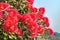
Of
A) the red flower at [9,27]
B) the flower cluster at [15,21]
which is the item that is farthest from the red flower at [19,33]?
the red flower at [9,27]

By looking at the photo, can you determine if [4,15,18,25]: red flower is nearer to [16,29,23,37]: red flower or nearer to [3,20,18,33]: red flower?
[3,20,18,33]: red flower

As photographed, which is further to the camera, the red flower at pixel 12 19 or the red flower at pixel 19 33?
the red flower at pixel 19 33

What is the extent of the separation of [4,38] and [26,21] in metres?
0.52

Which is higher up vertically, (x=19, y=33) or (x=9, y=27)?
(x=9, y=27)

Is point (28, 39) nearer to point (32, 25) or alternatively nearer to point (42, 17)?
point (32, 25)

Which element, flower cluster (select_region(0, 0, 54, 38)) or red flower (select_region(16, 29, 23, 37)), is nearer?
flower cluster (select_region(0, 0, 54, 38))

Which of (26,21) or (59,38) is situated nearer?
(26,21)

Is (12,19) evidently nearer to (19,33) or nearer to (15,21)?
(15,21)

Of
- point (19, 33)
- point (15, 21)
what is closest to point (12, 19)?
point (15, 21)

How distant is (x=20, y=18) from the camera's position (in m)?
4.18

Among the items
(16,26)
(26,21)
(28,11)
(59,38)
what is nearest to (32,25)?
(26,21)

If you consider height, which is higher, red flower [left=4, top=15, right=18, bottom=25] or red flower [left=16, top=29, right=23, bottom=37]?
red flower [left=4, top=15, right=18, bottom=25]

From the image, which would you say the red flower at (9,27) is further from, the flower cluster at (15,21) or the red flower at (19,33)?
the red flower at (19,33)

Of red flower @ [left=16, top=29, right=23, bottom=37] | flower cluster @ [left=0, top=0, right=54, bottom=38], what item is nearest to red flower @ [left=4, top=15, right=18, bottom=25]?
flower cluster @ [left=0, top=0, right=54, bottom=38]
